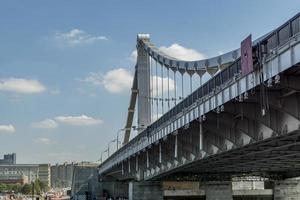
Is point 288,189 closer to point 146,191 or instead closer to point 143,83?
point 146,191

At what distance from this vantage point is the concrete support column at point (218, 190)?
84062 mm

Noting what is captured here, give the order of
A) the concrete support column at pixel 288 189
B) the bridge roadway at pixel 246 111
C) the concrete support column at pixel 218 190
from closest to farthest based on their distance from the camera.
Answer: the bridge roadway at pixel 246 111 < the concrete support column at pixel 218 190 < the concrete support column at pixel 288 189

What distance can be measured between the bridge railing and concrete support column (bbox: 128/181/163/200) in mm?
5982

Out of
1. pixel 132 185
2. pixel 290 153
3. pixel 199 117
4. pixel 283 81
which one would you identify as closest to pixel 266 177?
pixel 132 185

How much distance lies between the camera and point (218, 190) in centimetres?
8462

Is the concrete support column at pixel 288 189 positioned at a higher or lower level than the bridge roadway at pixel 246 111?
lower

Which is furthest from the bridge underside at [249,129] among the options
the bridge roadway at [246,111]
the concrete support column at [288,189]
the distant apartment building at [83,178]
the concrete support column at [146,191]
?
the distant apartment building at [83,178]

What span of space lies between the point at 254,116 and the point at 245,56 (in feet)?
16.8

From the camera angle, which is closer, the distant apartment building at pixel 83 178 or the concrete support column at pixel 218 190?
the concrete support column at pixel 218 190

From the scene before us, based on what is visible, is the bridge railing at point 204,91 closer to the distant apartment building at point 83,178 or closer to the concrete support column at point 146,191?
the concrete support column at point 146,191

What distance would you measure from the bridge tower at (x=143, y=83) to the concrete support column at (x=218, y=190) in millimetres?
19966

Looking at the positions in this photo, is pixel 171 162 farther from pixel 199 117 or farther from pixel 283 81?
pixel 283 81

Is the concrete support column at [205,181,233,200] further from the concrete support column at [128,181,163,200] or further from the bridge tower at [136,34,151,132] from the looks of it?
the bridge tower at [136,34,151,132]

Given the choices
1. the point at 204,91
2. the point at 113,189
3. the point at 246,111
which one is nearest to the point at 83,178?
the point at 113,189
